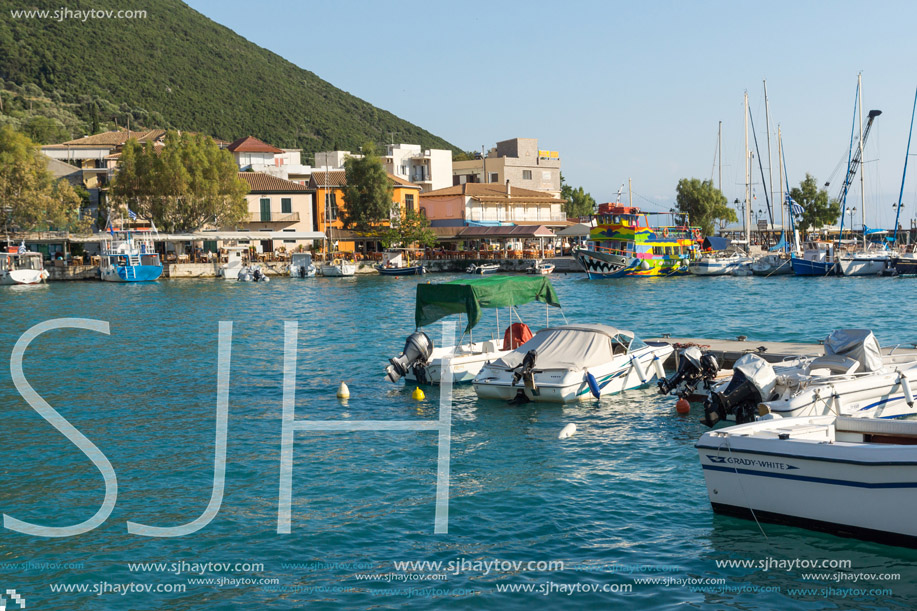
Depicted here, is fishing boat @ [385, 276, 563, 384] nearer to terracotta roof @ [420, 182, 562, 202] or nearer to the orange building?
the orange building

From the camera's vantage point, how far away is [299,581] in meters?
11.2

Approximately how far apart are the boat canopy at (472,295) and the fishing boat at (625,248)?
51.3m

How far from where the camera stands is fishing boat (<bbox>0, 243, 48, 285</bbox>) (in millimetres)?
71125

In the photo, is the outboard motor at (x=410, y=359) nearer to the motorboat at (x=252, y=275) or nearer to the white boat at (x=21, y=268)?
the motorboat at (x=252, y=275)

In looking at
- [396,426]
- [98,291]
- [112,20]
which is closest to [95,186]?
[98,291]

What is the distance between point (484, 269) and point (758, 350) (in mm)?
63768

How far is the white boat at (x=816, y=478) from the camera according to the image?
11.0 m

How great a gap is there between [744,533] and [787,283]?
197 ft

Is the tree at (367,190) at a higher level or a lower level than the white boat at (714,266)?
higher

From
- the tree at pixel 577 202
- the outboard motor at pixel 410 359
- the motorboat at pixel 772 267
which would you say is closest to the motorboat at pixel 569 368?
the outboard motor at pixel 410 359

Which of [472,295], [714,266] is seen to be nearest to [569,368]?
[472,295]

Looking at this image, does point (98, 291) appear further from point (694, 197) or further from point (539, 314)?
point (694, 197)

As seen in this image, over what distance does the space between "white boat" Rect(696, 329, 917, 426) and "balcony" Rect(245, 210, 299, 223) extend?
7842 centimetres

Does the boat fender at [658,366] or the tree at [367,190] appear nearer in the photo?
the boat fender at [658,366]
